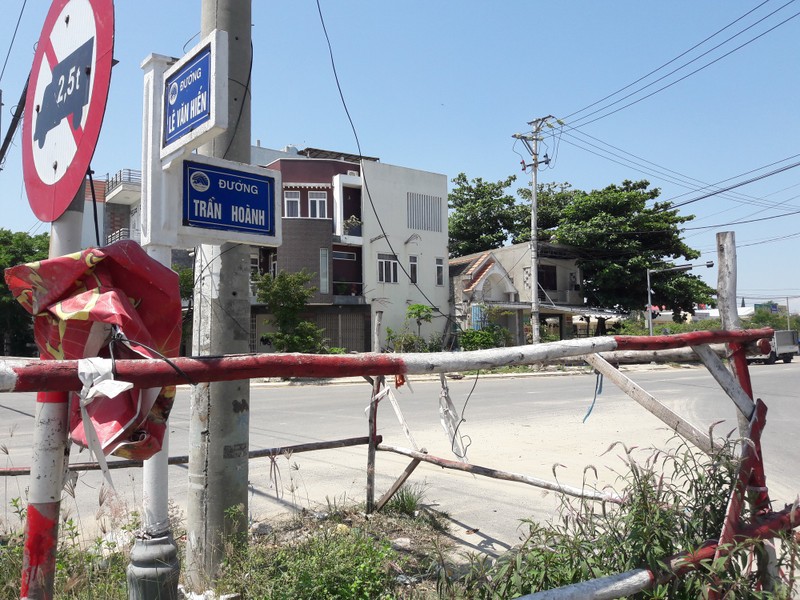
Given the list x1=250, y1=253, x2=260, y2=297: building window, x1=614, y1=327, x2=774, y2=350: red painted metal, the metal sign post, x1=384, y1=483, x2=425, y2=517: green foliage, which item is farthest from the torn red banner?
x1=250, y1=253, x2=260, y2=297: building window

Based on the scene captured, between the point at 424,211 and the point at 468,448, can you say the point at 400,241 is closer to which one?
the point at 424,211

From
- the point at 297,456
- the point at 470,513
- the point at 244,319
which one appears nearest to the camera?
the point at 244,319

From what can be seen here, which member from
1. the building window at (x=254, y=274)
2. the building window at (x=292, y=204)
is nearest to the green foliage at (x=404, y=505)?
the building window at (x=254, y=274)

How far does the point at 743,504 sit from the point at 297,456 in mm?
6034

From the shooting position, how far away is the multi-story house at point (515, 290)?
3391 centimetres

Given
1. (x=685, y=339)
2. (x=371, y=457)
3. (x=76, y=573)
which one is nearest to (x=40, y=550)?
(x=76, y=573)

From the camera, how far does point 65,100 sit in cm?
227

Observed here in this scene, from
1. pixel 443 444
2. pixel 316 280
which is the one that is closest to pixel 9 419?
pixel 443 444

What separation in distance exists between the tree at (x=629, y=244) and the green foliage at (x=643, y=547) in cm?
3862

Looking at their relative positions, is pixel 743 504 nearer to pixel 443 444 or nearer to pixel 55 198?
pixel 55 198

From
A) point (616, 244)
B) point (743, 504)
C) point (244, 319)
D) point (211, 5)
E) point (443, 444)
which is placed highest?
point (616, 244)

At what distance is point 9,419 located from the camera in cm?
1151

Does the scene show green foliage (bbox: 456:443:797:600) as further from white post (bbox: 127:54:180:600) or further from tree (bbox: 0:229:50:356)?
tree (bbox: 0:229:50:356)

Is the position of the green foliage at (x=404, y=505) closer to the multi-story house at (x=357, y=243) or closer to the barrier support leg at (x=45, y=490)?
the barrier support leg at (x=45, y=490)
